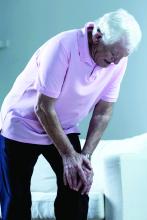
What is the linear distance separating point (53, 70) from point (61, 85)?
0.06 metres

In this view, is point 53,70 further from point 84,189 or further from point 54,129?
point 84,189

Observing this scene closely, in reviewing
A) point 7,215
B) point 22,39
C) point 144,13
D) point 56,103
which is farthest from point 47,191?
point 144,13

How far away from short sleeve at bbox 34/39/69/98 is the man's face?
111 mm

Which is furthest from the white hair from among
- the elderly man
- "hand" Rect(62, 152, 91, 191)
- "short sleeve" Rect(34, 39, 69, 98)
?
"hand" Rect(62, 152, 91, 191)

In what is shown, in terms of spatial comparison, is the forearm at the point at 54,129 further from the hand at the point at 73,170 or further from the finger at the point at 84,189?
the finger at the point at 84,189

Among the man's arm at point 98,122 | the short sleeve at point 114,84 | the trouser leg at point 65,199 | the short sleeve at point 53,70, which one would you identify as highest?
the short sleeve at point 53,70

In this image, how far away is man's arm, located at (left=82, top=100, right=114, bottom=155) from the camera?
1.42 meters

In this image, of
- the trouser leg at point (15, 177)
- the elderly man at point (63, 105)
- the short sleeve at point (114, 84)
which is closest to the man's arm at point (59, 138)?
the elderly man at point (63, 105)

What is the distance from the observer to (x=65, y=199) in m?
1.36

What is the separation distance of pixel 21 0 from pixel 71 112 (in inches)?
68.9

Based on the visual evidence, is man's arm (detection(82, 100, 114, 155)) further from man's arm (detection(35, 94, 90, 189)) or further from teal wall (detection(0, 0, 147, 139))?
teal wall (detection(0, 0, 147, 139))

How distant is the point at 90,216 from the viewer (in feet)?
A: 5.89

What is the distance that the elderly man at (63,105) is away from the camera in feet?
4.00

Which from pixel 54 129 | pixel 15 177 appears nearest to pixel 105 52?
pixel 54 129
